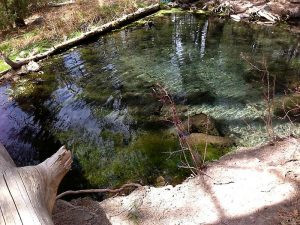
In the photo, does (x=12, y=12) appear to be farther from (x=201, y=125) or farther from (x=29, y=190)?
(x=29, y=190)

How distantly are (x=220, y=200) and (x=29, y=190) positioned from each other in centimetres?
319

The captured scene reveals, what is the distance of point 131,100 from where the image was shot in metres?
10.6

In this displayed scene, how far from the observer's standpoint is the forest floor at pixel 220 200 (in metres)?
5.07

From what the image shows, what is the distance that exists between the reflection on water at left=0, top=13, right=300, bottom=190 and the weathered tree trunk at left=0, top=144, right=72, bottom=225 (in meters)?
2.70

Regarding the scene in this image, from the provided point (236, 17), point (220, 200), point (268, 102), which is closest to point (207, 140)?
point (268, 102)

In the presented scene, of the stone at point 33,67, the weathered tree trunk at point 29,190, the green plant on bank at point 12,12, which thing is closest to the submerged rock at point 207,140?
the weathered tree trunk at point 29,190

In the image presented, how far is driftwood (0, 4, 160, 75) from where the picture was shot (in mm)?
14166

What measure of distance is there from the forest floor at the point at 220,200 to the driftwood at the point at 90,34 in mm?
9171

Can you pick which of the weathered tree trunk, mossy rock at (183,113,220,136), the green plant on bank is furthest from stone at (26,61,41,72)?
the weathered tree trunk

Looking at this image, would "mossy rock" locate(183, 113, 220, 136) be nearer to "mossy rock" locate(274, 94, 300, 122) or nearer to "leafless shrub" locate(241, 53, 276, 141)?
"leafless shrub" locate(241, 53, 276, 141)

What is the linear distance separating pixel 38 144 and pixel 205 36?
10.2 metres

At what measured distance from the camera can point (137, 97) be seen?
35.4 ft

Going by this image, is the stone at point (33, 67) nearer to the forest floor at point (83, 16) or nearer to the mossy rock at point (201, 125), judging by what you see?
the forest floor at point (83, 16)

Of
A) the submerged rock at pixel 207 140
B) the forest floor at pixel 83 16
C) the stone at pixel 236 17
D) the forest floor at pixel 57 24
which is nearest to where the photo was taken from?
the submerged rock at pixel 207 140
